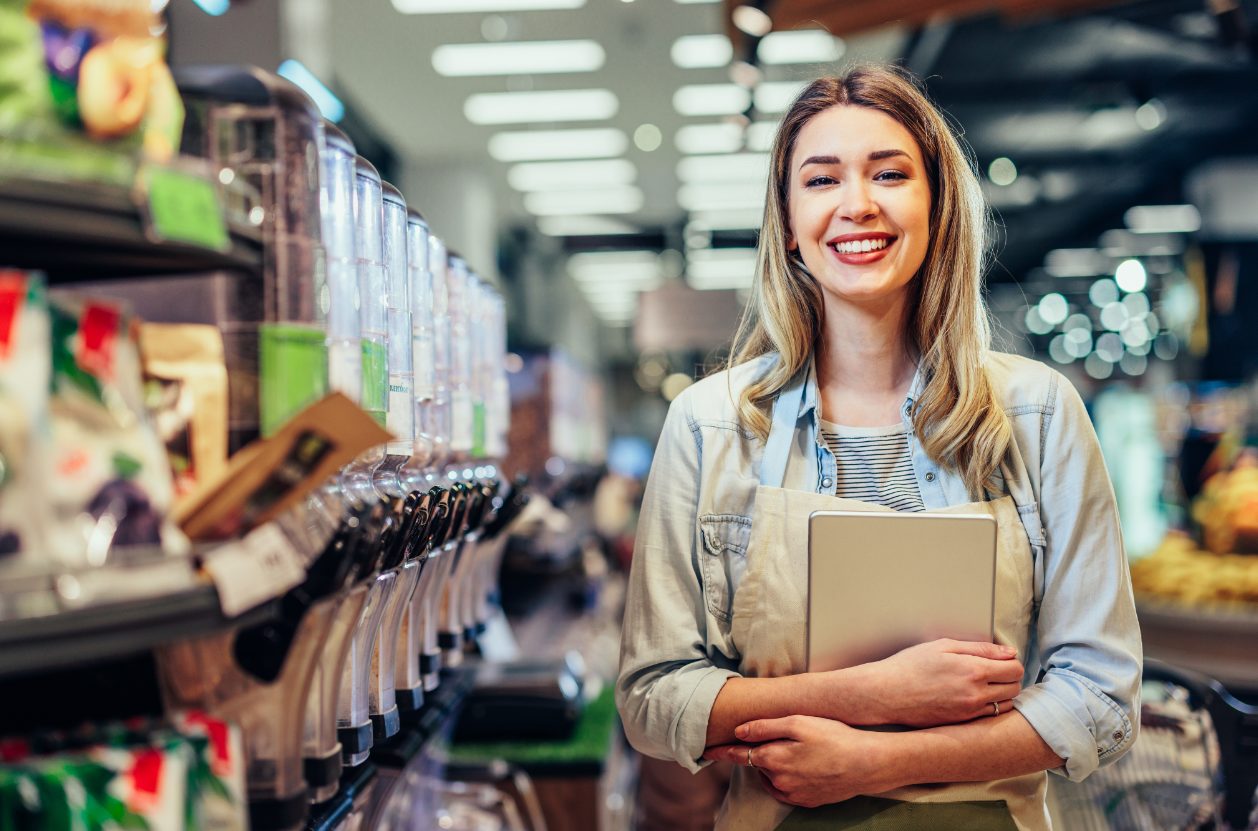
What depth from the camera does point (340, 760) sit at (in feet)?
4.38

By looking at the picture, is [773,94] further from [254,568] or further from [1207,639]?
[254,568]

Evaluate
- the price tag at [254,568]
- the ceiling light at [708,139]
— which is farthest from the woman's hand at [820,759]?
the ceiling light at [708,139]

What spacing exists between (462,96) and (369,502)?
7.00 metres

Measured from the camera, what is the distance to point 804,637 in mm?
1626

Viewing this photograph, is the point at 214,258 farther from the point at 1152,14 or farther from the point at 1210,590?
the point at 1152,14

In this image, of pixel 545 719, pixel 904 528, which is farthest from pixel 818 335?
pixel 545 719

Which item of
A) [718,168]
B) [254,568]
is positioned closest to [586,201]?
[718,168]

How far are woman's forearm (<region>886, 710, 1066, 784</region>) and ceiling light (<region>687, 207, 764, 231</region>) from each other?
1039cm

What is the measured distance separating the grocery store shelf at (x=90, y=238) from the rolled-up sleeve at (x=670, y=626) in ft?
2.50

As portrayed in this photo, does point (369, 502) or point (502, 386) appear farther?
point (502, 386)

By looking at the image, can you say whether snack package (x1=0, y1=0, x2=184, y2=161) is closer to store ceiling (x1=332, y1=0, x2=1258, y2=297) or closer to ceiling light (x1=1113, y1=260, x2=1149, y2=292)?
store ceiling (x1=332, y1=0, x2=1258, y2=297)

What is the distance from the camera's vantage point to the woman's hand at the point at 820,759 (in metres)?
1.50

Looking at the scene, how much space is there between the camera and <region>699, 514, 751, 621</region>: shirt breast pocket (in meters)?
1.69

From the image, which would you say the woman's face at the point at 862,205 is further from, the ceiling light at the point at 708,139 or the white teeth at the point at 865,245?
the ceiling light at the point at 708,139
